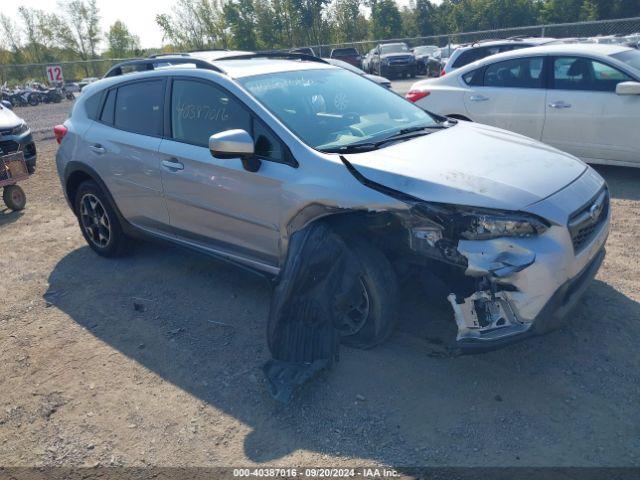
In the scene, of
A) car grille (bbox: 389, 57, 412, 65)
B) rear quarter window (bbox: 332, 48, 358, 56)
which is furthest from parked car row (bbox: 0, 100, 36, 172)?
car grille (bbox: 389, 57, 412, 65)

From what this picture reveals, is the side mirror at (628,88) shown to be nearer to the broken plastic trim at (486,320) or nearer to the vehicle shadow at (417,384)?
the vehicle shadow at (417,384)

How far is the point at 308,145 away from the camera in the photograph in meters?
3.60

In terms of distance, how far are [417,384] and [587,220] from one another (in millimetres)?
1356

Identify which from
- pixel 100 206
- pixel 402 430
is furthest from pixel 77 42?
pixel 402 430

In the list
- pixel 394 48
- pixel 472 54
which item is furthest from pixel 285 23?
pixel 472 54

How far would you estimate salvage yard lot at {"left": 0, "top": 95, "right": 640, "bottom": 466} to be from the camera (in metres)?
2.80

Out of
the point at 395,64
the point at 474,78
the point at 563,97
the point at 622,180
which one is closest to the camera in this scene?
the point at 622,180

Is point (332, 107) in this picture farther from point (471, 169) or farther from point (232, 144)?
point (471, 169)

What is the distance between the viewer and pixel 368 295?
3418 millimetres

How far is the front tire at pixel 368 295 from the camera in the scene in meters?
3.37

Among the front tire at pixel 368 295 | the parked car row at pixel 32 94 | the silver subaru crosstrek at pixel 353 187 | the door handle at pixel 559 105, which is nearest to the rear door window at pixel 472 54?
the door handle at pixel 559 105

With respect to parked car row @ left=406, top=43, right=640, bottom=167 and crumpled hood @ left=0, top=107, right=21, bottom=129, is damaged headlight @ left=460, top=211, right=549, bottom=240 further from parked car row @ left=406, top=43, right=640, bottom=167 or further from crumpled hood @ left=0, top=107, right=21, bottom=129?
crumpled hood @ left=0, top=107, right=21, bottom=129

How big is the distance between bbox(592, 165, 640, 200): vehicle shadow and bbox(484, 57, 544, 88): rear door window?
1.40m

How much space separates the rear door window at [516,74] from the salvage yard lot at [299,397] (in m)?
3.30
